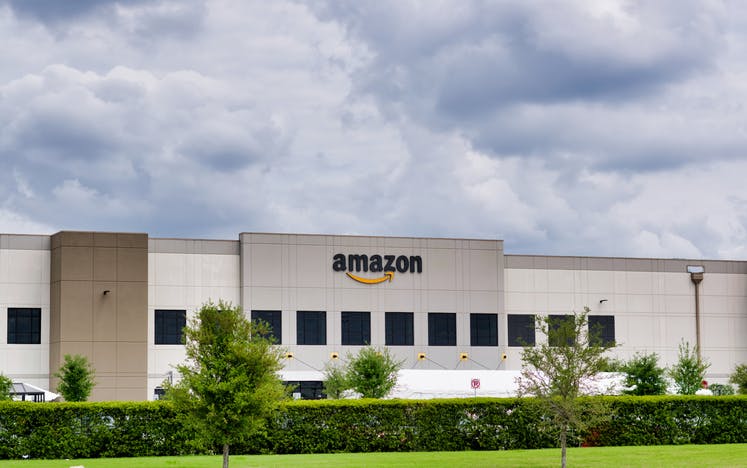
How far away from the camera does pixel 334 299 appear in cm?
6091

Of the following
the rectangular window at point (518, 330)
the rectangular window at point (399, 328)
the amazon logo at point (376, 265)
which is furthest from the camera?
the rectangular window at point (518, 330)

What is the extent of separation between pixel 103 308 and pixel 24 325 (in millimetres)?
4405

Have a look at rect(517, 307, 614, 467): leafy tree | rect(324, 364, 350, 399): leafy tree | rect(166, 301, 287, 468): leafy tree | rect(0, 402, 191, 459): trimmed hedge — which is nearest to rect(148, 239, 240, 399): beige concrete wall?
rect(324, 364, 350, 399): leafy tree

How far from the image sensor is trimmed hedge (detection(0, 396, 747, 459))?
35.3m

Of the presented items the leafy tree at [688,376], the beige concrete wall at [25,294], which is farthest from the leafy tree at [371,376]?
the beige concrete wall at [25,294]

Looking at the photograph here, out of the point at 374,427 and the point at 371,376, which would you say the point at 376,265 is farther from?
the point at 374,427

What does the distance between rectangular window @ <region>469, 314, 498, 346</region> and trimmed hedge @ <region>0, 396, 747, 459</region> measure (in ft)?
78.1

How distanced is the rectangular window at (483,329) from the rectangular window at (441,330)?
1126mm

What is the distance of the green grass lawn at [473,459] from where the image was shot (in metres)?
31.2

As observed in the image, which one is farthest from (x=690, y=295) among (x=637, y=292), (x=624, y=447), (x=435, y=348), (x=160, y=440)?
(x=160, y=440)

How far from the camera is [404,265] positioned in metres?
62.3

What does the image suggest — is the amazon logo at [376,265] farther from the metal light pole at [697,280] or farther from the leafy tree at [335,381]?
the metal light pole at [697,280]

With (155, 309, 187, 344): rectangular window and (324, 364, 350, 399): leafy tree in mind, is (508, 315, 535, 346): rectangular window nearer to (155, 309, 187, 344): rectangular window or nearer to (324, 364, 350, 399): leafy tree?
(324, 364, 350, 399): leafy tree

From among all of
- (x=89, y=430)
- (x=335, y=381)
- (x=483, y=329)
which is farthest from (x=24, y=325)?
(x=483, y=329)
